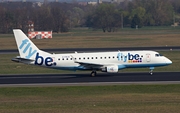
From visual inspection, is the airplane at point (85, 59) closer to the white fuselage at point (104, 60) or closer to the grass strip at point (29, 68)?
the white fuselage at point (104, 60)

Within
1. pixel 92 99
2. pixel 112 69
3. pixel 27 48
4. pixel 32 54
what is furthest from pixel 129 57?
pixel 92 99

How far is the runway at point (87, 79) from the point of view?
173 ft

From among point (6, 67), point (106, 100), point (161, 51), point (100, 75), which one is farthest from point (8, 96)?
point (161, 51)

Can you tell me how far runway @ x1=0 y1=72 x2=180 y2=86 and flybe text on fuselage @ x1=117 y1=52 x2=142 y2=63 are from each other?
1.67m

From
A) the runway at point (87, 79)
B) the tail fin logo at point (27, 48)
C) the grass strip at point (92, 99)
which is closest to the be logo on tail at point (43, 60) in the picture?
the tail fin logo at point (27, 48)

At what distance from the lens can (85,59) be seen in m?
59.9

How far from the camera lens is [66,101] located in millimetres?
42031

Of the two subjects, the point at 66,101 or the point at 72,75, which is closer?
the point at 66,101

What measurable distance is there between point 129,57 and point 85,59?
495 centimetres

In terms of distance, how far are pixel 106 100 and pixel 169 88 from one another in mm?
8121

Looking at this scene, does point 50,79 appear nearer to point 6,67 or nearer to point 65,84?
point 65,84

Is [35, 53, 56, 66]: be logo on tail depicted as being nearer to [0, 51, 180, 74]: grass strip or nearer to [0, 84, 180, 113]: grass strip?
[0, 51, 180, 74]: grass strip

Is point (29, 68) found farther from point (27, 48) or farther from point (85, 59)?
point (85, 59)

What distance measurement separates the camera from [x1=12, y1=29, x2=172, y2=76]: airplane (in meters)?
59.2
